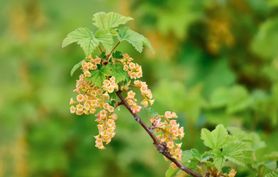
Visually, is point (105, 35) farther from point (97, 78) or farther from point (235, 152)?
point (235, 152)

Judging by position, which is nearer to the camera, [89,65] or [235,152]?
[89,65]

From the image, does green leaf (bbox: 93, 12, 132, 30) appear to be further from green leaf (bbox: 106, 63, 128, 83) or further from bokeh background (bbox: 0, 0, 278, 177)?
bokeh background (bbox: 0, 0, 278, 177)

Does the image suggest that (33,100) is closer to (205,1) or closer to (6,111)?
(6,111)

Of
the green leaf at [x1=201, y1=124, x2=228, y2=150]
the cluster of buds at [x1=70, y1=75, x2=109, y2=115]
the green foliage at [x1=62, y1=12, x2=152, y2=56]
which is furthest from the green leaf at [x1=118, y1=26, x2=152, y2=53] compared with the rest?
the green leaf at [x1=201, y1=124, x2=228, y2=150]

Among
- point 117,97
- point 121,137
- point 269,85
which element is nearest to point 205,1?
point 269,85

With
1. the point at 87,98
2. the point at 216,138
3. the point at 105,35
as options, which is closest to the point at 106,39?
the point at 105,35

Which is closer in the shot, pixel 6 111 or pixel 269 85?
pixel 269 85
